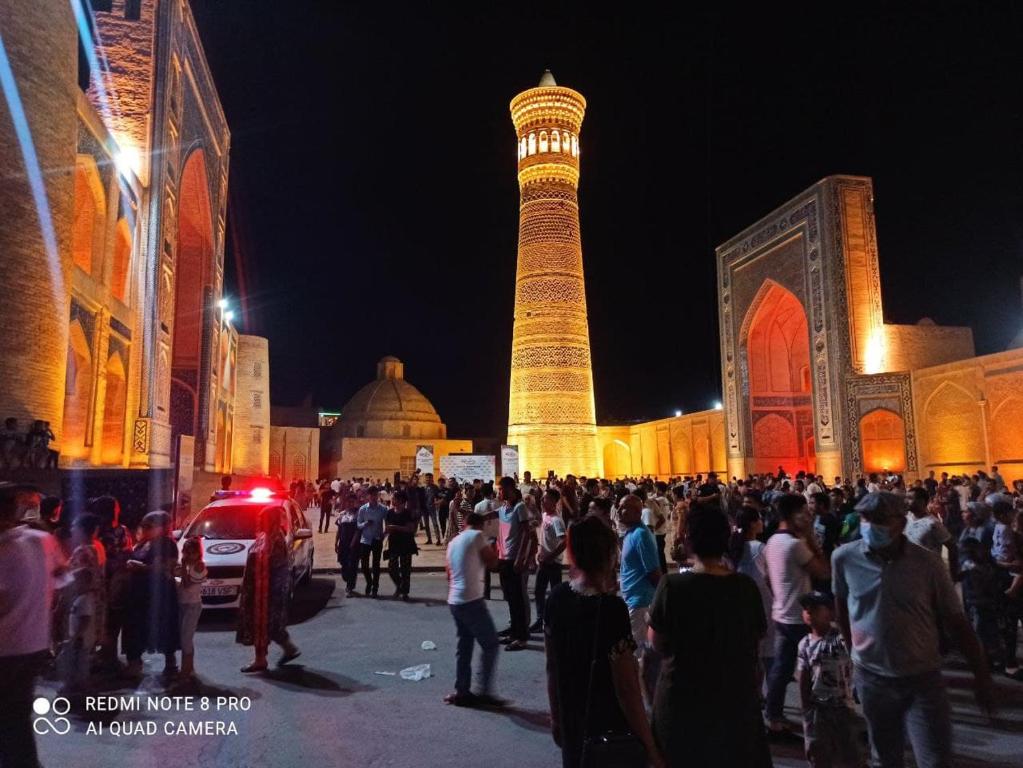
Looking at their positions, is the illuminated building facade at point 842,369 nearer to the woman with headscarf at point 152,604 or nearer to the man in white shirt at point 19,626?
the woman with headscarf at point 152,604

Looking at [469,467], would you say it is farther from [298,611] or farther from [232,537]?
[232,537]

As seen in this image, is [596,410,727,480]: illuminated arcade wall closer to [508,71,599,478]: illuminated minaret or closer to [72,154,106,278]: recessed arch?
[508,71,599,478]: illuminated minaret

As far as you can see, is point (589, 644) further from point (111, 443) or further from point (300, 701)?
point (111, 443)

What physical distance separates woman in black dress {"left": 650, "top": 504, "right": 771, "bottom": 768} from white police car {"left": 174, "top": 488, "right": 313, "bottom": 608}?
476cm

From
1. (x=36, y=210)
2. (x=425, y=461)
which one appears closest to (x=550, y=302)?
(x=425, y=461)

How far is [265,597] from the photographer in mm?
5191

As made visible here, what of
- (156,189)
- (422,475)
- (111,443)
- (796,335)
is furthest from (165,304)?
(796,335)

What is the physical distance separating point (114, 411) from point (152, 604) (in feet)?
30.8

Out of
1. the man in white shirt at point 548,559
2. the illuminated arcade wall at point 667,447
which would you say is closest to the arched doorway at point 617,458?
the illuminated arcade wall at point 667,447

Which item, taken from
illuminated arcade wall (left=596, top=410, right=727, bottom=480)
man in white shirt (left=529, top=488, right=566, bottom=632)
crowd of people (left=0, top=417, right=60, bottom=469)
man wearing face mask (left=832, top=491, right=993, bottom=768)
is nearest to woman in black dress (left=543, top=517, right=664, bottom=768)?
man wearing face mask (left=832, top=491, right=993, bottom=768)

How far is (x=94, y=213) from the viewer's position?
40.1 ft

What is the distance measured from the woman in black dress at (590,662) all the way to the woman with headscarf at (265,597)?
3.44 m

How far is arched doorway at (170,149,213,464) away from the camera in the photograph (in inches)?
771

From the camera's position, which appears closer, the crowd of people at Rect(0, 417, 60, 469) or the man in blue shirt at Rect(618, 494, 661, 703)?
the man in blue shirt at Rect(618, 494, 661, 703)
